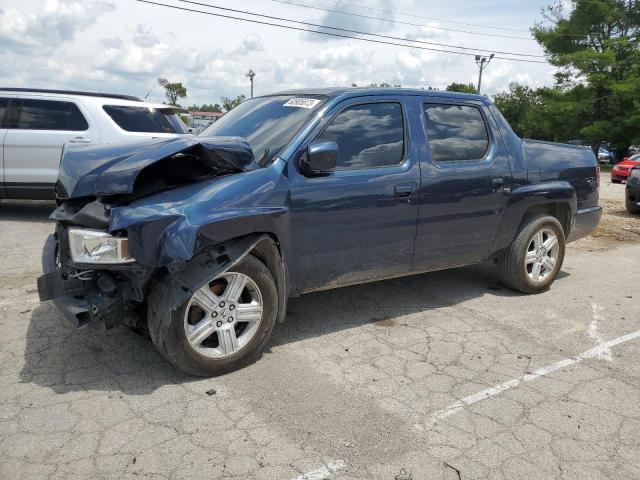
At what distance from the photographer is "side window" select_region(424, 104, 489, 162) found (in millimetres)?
4676

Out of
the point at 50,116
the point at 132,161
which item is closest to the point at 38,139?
the point at 50,116

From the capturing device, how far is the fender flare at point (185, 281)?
3326mm

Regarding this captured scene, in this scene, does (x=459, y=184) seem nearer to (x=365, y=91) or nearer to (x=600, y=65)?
(x=365, y=91)

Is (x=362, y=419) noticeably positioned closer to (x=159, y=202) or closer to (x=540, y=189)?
(x=159, y=202)

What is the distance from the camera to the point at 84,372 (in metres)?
3.63

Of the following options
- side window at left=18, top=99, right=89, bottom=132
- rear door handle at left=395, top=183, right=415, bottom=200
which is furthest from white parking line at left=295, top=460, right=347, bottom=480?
side window at left=18, top=99, right=89, bottom=132

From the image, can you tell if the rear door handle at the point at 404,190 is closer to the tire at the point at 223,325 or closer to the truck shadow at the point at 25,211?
the tire at the point at 223,325

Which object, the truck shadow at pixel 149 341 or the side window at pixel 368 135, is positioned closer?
the truck shadow at pixel 149 341

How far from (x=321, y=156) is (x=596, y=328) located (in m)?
2.88

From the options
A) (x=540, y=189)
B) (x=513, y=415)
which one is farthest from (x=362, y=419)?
(x=540, y=189)

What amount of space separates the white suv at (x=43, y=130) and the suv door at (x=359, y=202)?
5.02 m

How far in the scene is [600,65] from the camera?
3997 cm

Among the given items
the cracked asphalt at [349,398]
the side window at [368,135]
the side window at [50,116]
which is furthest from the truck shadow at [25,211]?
the side window at [368,135]

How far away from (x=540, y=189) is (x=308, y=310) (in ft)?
8.18
